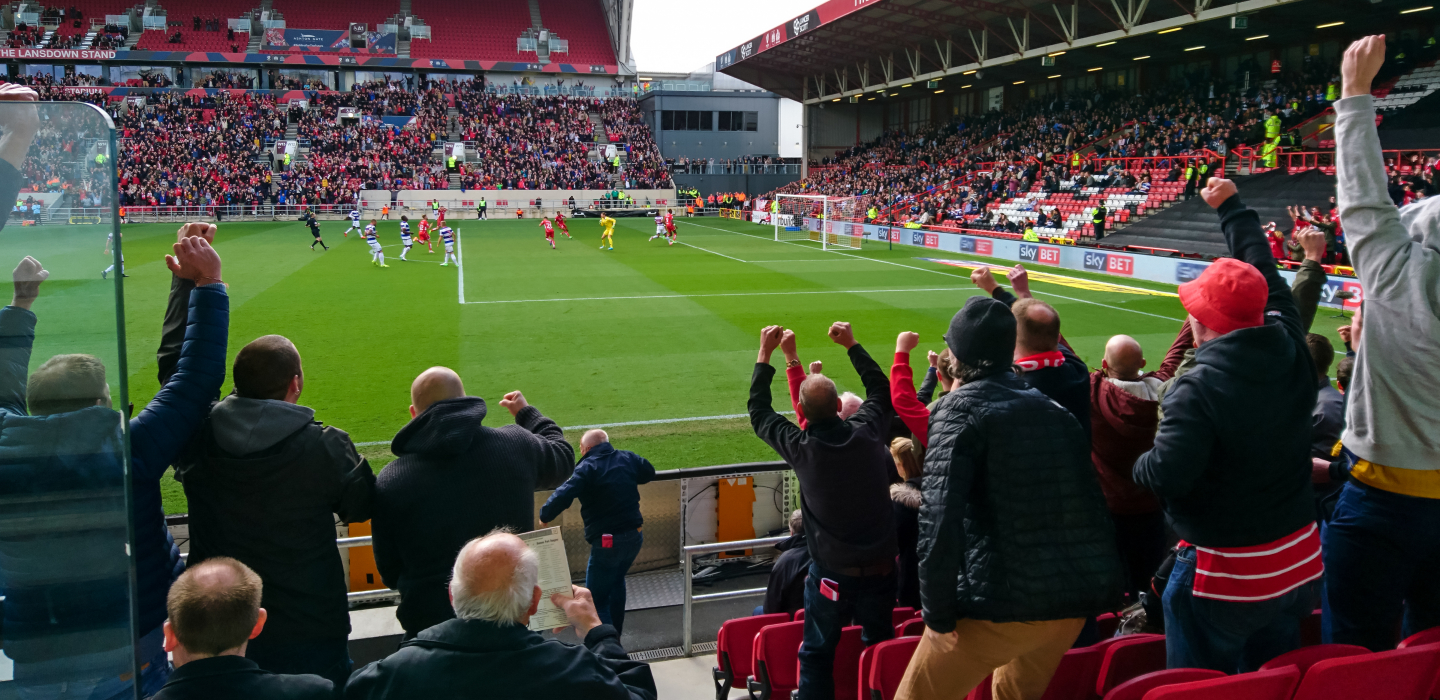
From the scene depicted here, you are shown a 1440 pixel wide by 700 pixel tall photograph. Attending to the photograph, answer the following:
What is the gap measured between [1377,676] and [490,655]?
3.00m

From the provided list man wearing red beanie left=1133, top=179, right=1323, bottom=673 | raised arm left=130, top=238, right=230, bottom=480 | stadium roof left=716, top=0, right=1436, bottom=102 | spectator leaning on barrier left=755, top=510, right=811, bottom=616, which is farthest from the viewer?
stadium roof left=716, top=0, right=1436, bottom=102

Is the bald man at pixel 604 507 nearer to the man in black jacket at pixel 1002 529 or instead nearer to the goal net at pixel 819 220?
the man in black jacket at pixel 1002 529

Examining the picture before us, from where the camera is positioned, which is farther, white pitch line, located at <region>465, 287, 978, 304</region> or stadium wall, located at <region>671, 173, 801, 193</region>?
stadium wall, located at <region>671, 173, 801, 193</region>

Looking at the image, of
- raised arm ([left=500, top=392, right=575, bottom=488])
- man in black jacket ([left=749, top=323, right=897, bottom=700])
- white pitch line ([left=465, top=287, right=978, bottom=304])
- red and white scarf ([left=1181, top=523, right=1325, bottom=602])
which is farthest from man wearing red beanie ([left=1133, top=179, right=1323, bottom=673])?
white pitch line ([left=465, top=287, right=978, bottom=304])


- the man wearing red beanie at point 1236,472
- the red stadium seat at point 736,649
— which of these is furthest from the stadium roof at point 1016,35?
the red stadium seat at point 736,649

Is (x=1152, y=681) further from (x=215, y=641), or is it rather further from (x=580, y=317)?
(x=580, y=317)

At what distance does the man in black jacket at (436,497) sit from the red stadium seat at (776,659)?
4.50 feet

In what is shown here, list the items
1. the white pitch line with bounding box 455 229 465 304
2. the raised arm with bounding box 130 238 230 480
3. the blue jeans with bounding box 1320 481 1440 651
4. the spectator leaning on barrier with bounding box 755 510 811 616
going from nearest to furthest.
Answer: the raised arm with bounding box 130 238 230 480
the blue jeans with bounding box 1320 481 1440 651
the spectator leaning on barrier with bounding box 755 510 811 616
the white pitch line with bounding box 455 229 465 304

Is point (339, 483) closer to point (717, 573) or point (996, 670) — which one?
point (996, 670)

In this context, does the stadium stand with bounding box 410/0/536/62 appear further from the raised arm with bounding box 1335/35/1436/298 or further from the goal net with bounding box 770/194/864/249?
the raised arm with bounding box 1335/35/1436/298

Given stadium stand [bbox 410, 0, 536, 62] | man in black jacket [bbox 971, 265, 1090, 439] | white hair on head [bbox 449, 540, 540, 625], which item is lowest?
white hair on head [bbox 449, 540, 540, 625]

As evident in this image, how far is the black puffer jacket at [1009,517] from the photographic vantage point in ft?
9.73

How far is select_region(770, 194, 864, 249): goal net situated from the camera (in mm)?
38750

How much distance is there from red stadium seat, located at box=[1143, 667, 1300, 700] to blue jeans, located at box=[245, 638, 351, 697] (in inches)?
112
